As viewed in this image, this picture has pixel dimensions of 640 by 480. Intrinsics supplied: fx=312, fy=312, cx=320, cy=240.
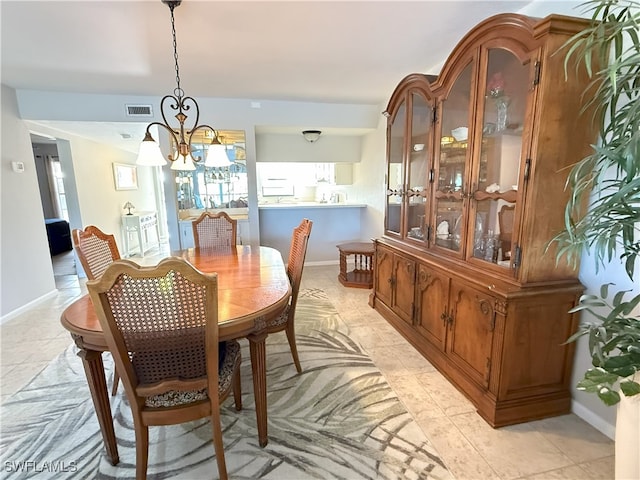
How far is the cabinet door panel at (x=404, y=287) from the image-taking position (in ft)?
8.55

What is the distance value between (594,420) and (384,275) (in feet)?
5.84

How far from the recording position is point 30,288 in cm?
364

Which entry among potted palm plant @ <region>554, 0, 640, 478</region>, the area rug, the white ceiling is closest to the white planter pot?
potted palm plant @ <region>554, 0, 640, 478</region>

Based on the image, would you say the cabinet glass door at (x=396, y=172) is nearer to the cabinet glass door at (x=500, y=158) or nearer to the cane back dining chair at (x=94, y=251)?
the cabinet glass door at (x=500, y=158)

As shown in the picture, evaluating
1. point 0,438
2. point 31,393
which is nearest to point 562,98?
point 0,438

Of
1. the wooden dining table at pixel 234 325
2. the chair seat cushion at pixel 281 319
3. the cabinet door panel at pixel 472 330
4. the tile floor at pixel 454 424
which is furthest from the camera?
the chair seat cushion at pixel 281 319

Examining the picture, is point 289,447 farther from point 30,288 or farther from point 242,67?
point 30,288

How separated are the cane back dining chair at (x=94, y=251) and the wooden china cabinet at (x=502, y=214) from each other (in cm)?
218

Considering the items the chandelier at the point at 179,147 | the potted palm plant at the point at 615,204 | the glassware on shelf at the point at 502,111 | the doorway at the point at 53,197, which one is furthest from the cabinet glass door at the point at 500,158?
the doorway at the point at 53,197

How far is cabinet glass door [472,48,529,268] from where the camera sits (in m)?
1.71

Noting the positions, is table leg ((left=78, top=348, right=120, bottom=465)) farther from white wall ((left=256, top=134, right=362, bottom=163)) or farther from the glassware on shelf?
white wall ((left=256, top=134, right=362, bottom=163))

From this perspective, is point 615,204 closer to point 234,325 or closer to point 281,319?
point 234,325

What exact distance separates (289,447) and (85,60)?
341 cm

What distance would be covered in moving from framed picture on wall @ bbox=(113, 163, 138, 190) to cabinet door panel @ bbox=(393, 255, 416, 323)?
5.83 meters
